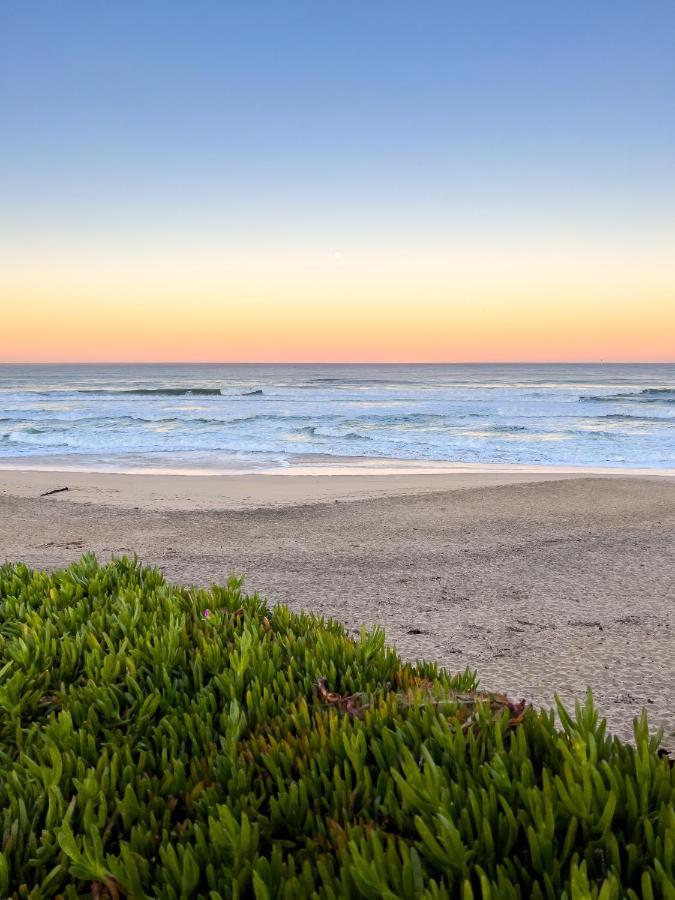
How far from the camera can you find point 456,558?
724 cm

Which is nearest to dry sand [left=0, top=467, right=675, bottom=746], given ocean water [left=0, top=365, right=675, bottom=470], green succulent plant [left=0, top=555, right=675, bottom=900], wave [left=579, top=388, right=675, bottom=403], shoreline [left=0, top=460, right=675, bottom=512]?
shoreline [left=0, top=460, right=675, bottom=512]

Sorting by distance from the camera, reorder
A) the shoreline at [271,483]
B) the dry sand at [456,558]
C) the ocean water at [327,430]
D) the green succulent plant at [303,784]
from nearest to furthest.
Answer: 1. the green succulent plant at [303,784]
2. the dry sand at [456,558]
3. the shoreline at [271,483]
4. the ocean water at [327,430]

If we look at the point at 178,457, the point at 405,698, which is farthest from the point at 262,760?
the point at 178,457

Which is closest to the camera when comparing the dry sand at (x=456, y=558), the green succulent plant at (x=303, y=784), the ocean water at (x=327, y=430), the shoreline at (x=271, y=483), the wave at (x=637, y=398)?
the green succulent plant at (x=303, y=784)

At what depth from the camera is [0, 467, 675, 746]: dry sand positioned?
4.30 m

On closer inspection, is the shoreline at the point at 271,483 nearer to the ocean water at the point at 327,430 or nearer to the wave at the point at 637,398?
the ocean water at the point at 327,430

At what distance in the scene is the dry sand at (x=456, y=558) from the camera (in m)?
4.30

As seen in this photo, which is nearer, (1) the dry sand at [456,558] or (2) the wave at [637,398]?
(1) the dry sand at [456,558]

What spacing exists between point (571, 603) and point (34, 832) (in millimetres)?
4785

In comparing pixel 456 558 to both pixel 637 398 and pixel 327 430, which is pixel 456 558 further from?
pixel 637 398

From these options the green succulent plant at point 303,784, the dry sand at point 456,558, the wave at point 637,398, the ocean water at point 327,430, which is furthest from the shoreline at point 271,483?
the wave at point 637,398

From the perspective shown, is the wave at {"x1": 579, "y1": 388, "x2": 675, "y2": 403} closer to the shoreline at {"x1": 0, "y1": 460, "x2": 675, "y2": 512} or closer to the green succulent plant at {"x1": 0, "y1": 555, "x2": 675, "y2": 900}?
the shoreline at {"x1": 0, "y1": 460, "x2": 675, "y2": 512}

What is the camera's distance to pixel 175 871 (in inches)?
51.9

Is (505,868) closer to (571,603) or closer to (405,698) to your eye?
(405,698)
